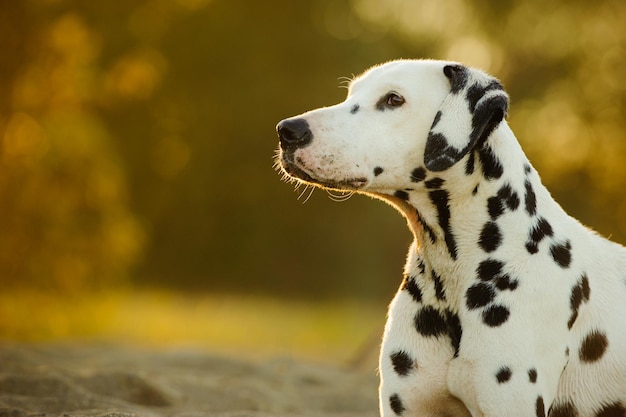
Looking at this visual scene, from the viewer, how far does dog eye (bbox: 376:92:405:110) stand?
14.4ft

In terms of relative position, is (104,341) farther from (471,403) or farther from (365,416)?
(471,403)

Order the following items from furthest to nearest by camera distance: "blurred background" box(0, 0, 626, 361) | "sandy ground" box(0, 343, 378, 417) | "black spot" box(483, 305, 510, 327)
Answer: "blurred background" box(0, 0, 626, 361) → "sandy ground" box(0, 343, 378, 417) → "black spot" box(483, 305, 510, 327)

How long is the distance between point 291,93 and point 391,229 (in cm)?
354

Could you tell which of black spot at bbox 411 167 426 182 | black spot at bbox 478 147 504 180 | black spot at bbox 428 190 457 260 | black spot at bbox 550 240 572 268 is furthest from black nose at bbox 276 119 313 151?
black spot at bbox 550 240 572 268

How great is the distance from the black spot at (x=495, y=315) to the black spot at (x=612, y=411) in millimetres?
809

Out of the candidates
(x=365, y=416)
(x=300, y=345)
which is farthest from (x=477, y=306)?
(x=300, y=345)

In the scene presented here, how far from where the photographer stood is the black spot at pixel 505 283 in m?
4.24

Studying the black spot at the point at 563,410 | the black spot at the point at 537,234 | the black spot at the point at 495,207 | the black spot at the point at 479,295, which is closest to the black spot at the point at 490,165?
the black spot at the point at 495,207

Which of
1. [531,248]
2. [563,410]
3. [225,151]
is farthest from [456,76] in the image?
[225,151]

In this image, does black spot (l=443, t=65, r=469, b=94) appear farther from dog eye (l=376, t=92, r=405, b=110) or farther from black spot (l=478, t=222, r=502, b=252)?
black spot (l=478, t=222, r=502, b=252)

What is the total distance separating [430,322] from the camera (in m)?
4.45

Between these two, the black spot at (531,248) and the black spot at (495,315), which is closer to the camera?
the black spot at (495,315)

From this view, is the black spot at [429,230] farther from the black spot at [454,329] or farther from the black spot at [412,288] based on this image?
the black spot at [454,329]

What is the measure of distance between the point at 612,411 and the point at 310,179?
1948 mm
